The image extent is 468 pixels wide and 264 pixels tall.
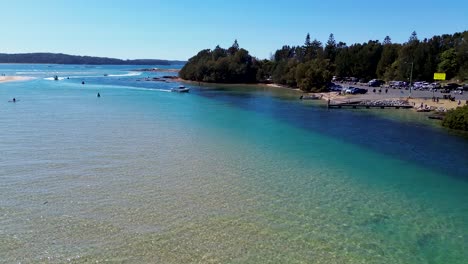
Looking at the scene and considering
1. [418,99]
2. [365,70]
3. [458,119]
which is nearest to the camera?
[458,119]

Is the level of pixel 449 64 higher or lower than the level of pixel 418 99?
higher

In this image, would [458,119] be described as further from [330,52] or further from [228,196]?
[330,52]

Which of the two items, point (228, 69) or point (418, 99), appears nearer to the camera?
point (418, 99)

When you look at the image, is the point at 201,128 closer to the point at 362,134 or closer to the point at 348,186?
the point at 362,134

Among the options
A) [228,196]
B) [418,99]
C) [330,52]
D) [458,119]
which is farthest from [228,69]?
[228,196]

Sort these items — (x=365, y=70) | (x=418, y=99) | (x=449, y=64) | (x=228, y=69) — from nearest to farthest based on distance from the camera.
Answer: (x=418, y=99), (x=449, y=64), (x=365, y=70), (x=228, y=69)

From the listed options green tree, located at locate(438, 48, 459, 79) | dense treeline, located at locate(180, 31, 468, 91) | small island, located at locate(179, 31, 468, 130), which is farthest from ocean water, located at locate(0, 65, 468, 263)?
green tree, located at locate(438, 48, 459, 79)
